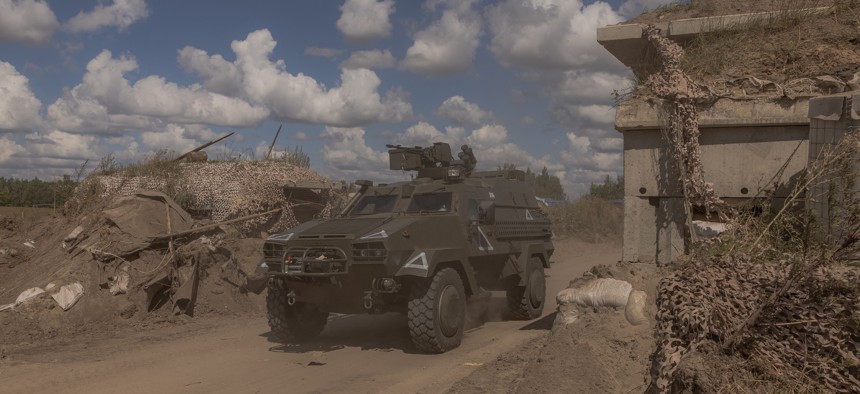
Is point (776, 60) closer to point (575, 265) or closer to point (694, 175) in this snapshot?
point (694, 175)

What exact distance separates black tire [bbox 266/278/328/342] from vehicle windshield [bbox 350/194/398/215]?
1382 millimetres

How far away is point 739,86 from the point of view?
19.6 feet

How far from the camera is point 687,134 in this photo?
237 inches

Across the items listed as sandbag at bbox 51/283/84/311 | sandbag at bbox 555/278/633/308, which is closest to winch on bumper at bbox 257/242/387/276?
sandbag at bbox 555/278/633/308

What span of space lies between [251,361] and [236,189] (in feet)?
19.1

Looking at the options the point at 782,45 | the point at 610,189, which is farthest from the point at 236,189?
the point at 610,189

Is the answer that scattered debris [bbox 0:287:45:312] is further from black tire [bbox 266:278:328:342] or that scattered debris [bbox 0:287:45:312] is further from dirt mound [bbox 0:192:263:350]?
black tire [bbox 266:278:328:342]

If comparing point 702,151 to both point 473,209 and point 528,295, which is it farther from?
point 528,295

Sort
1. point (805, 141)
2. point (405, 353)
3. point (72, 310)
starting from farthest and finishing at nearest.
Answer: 1. point (72, 310)
2. point (405, 353)
3. point (805, 141)

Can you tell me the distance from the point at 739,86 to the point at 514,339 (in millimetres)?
3741

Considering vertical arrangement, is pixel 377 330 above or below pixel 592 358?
below

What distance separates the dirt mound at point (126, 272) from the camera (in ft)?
27.7

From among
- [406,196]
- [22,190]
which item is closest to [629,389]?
[406,196]

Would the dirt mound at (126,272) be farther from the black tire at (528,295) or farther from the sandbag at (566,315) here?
the sandbag at (566,315)
